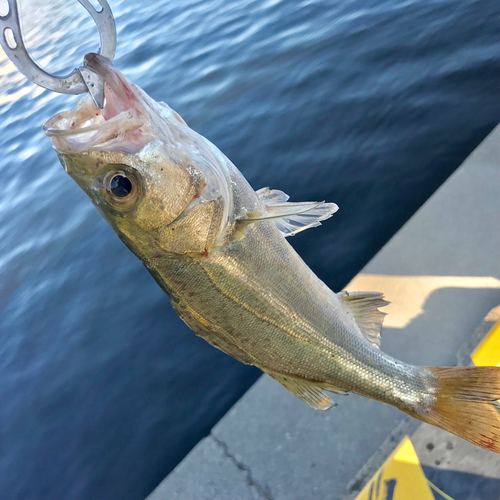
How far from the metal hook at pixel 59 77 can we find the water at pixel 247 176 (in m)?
3.11

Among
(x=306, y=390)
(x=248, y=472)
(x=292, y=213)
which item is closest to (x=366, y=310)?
(x=306, y=390)

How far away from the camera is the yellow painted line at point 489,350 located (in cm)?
288

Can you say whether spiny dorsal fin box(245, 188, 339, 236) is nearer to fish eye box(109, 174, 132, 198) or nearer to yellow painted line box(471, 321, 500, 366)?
fish eye box(109, 174, 132, 198)

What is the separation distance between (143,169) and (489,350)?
2.51 metres

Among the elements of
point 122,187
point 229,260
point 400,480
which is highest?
point 122,187

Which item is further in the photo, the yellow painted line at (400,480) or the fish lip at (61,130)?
the yellow painted line at (400,480)

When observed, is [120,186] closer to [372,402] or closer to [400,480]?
[400,480]

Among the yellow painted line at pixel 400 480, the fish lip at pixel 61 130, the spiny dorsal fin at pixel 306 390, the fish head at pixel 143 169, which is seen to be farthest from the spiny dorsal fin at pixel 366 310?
the fish lip at pixel 61 130

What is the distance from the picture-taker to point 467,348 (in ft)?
10.1

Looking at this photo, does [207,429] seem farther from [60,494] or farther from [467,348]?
[467,348]

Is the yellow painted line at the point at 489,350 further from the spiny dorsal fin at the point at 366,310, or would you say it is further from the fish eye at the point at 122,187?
the fish eye at the point at 122,187

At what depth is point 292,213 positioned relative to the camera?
1.76 metres

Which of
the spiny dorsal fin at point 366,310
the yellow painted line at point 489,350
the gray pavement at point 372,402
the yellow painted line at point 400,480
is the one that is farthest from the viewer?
the gray pavement at point 372,402

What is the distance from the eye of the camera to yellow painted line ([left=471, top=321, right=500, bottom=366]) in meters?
2.88
